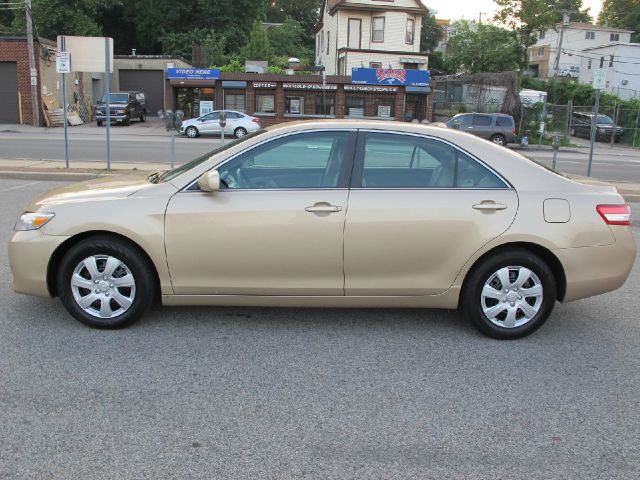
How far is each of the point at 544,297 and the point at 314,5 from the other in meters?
83.5

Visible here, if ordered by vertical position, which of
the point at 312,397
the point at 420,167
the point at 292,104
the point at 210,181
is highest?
the point at 292,104

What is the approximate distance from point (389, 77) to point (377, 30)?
11595 millimetres

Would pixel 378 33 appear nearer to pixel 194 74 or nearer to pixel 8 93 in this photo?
pixel 194 74

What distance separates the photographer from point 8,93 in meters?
34.8

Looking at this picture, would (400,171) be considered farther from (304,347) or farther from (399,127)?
(304,347)

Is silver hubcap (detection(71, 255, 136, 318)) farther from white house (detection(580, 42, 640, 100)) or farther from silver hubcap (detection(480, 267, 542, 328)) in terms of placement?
white house (detection(580, 42, 640, 100))

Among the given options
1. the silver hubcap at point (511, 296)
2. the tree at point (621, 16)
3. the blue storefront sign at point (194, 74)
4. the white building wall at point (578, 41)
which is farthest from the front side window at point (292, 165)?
the tree at point (621, 16)

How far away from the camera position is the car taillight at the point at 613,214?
15.2ft

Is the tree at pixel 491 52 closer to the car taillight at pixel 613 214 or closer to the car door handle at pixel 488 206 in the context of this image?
the car taillight at pixel 613 214

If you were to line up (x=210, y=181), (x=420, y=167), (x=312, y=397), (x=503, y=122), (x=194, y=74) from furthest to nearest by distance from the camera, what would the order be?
(x=194, y=74)
(x=503, y=122)
(x=420, y=167)
(x=210, y=181)
(x=312, y=397)

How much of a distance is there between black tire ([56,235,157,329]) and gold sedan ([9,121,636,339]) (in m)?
0.01

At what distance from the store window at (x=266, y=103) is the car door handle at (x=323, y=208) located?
32.8 m

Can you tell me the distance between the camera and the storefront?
3575 cm

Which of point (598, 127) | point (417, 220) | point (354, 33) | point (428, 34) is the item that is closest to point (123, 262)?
point (417, 220)
